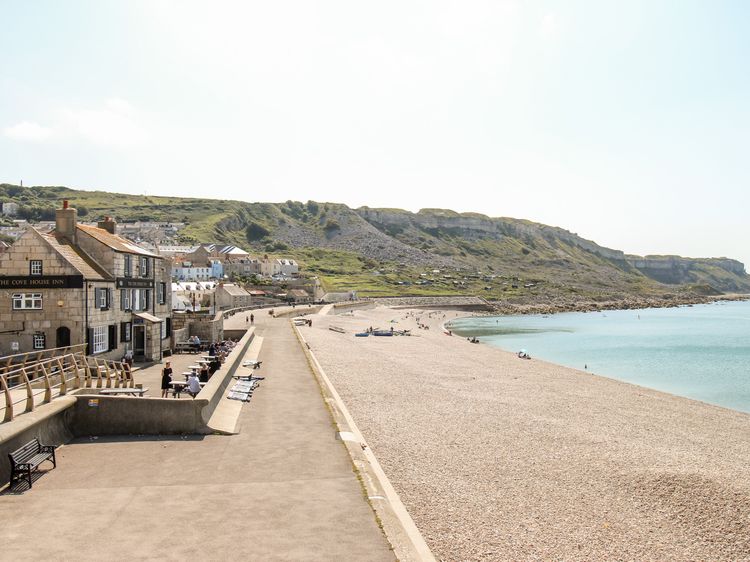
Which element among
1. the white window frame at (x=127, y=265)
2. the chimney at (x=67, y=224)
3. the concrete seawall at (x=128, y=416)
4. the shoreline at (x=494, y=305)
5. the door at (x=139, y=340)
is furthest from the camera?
the shoreline at (x=494, y=305)

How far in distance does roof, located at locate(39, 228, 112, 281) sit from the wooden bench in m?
14.5

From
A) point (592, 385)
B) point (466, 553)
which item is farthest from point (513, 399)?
point (466, 553)

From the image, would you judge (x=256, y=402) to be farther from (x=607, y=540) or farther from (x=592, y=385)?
(x=592, y=385)

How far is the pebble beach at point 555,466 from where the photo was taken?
41.4 feet

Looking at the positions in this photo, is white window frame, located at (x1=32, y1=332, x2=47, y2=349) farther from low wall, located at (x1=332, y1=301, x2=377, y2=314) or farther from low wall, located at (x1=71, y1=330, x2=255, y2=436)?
low wall, located at (x1=332, y1=301, x2=377, y2=314)

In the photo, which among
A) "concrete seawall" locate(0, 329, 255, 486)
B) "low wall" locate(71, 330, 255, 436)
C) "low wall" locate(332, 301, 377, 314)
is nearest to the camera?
"concrete seawall" locate(0, 329, 255, 486)

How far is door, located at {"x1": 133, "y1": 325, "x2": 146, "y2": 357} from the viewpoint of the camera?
1200 inches

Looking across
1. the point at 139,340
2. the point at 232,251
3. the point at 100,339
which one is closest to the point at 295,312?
the point at 139,340

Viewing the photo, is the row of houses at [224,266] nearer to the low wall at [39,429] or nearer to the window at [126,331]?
the window at [126,331]

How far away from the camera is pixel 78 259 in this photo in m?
26.5

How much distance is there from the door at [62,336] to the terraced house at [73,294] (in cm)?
4

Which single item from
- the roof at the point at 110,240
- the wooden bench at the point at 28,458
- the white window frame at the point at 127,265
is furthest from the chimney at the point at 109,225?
the wooden bench at the point at 28,458

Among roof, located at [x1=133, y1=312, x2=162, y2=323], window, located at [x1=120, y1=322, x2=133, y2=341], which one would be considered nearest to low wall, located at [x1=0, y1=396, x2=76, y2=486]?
window, located at [x1=120, y1=322, x2=133, y2=341]

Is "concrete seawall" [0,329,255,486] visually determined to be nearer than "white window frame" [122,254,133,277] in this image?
Yes
